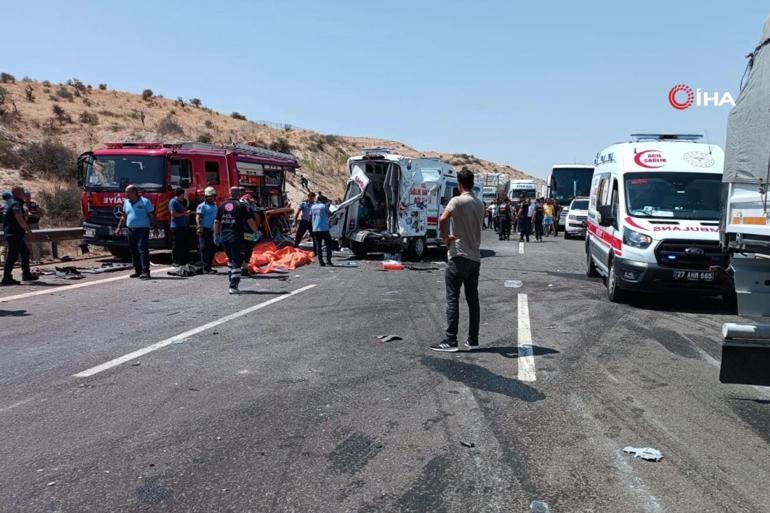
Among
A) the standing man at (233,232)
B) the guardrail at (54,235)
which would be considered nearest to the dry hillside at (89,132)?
the guardrail at (54,235)

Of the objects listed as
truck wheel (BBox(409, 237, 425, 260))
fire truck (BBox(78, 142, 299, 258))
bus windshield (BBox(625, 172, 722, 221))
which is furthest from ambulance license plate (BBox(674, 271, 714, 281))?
fire truck (BBox(78, 142, 299, 258))

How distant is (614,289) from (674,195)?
1.90m

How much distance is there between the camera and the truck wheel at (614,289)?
32.8ft

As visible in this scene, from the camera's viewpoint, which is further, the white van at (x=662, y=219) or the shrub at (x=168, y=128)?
the shrub at (x=168, y=128)

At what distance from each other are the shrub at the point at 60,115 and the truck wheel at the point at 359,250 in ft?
97.4

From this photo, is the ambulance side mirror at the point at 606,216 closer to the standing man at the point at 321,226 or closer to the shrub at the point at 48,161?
the standing man at the point at 321,226

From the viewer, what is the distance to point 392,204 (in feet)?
56.5

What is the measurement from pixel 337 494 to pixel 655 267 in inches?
291

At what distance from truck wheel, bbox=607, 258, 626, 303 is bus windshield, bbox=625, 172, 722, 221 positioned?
3.19 feet

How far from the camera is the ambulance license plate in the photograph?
9.26 meters

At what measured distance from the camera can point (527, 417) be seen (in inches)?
188

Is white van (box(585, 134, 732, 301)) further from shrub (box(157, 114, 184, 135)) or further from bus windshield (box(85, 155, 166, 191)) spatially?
shrub (box(157, 114, 184, 135))

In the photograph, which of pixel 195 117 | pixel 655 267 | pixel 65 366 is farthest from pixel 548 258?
pixel 195 117

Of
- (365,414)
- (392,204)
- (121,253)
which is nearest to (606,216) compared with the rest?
(365,414)
